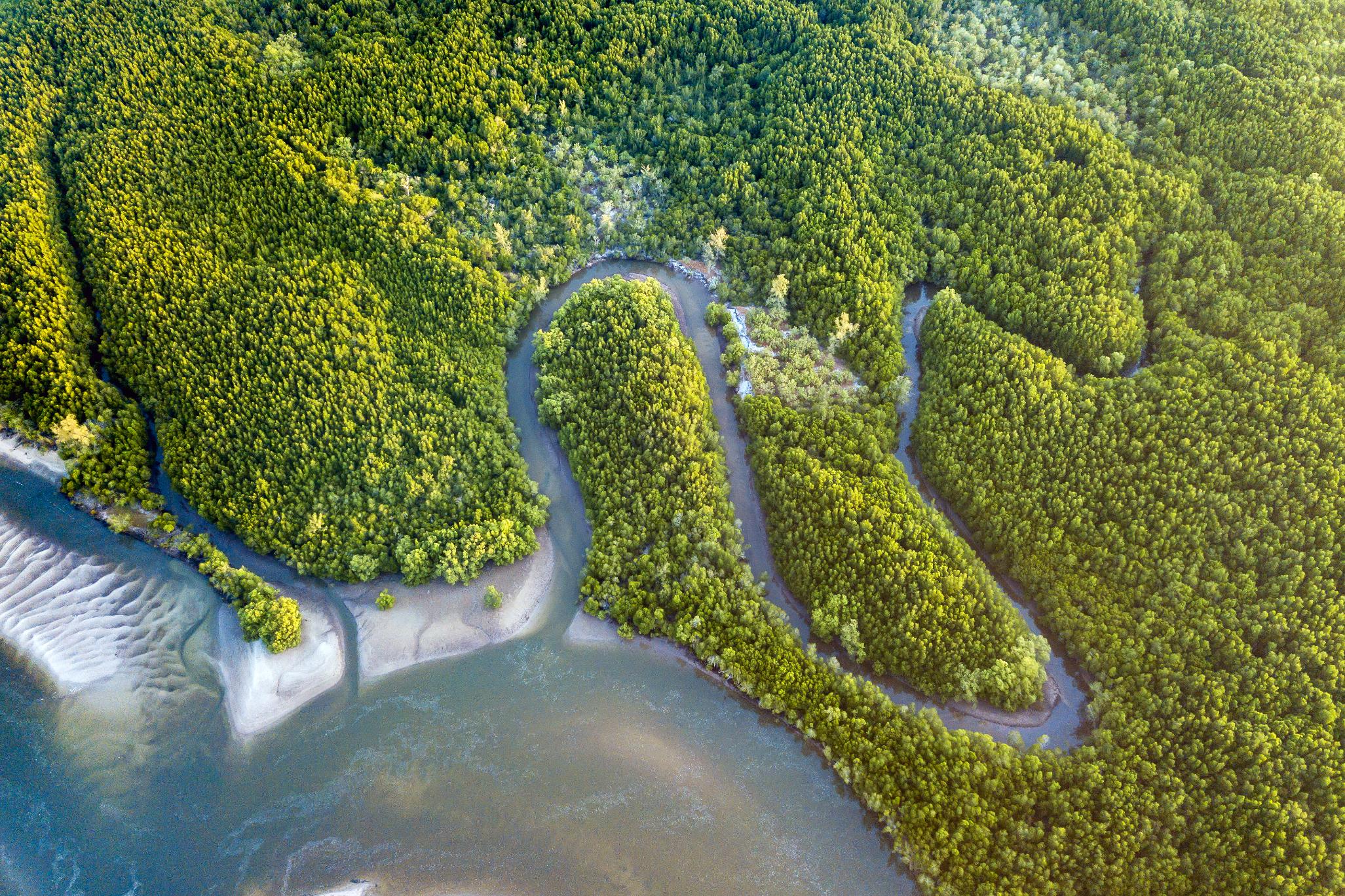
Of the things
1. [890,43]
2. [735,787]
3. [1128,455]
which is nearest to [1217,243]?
[1128,455]

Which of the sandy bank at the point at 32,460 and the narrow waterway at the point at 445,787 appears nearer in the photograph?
the narrow waterway at the point at 445,787

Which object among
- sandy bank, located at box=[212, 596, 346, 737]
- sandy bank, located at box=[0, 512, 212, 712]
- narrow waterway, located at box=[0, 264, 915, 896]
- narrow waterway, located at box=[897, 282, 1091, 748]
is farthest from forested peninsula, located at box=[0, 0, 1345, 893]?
sandy bank, located at box=[0, 512, 212, 712]

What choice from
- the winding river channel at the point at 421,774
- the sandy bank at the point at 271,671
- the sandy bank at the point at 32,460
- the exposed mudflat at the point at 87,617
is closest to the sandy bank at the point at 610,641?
the winding river channel at the point at 421,774

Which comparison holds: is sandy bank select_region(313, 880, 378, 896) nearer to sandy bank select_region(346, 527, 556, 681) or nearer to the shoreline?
sandy bank select_region(346, 527, 556, 681)

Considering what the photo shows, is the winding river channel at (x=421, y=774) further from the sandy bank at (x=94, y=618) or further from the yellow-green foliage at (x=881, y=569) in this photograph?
the yellow-green foliage at (x=881, y=569)

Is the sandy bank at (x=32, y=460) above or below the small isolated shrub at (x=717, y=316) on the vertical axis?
below
